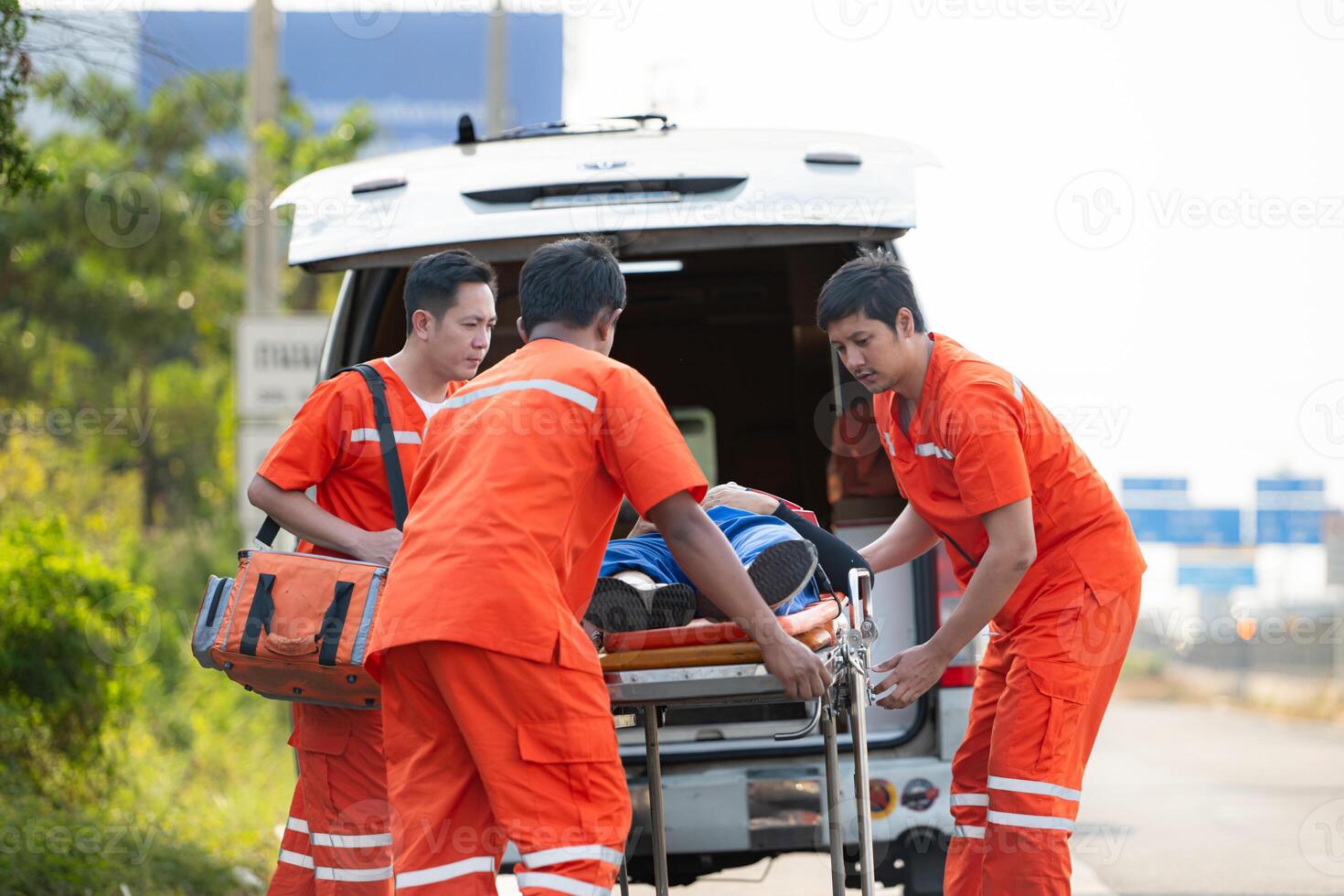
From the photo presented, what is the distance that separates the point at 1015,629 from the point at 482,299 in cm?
157

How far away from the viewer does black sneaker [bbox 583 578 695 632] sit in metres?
3.38

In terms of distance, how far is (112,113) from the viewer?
8.02 metres

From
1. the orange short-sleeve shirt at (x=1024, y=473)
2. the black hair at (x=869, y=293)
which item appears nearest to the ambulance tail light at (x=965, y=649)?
the orange short-sleeve shirt at (x=1024, y=473)

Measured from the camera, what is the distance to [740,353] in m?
7.54

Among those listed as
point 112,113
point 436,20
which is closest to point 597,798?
point 112,113

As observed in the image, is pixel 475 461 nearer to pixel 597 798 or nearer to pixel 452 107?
pixel 597 798

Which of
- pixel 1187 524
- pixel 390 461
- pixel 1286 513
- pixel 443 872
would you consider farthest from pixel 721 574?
pixel 1187 524

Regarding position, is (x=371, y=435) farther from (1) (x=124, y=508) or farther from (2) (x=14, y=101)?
(1) (x=124, y=508)

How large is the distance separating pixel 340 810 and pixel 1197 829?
Answer: 18.5ft

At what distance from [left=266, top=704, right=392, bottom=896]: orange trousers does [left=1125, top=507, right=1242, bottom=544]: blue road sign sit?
103 feet

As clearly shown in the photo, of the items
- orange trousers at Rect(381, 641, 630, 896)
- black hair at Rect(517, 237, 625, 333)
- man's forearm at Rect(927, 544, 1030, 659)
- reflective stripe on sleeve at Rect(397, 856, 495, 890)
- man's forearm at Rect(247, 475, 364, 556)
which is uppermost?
black hair at Rect(517, 237, 625, 333)

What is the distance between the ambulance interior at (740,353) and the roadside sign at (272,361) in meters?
2.52

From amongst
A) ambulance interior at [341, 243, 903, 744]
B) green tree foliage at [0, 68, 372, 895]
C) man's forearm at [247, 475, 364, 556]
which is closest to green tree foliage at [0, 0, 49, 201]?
green tree foliage at [0, 68, 372, 895]

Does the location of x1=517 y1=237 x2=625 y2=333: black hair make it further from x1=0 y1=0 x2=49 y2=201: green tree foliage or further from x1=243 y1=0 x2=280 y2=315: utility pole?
x1=243 y1=0 x2=280 y2=315: utility pole
